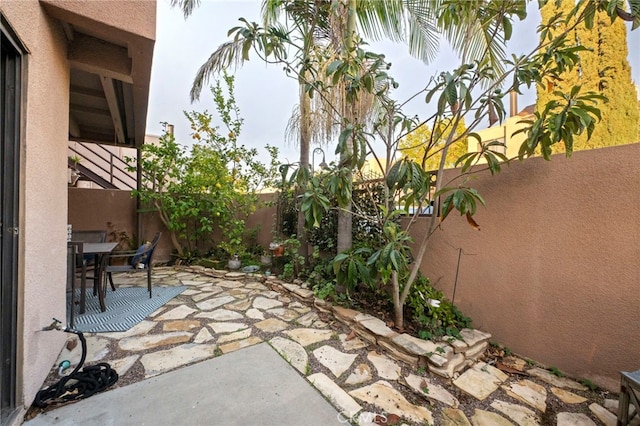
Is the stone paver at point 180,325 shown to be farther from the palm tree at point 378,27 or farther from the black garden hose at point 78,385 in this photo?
the palm tree at point 378,27

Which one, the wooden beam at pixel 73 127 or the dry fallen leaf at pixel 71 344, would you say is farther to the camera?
the wooden beam at pixel 73 127

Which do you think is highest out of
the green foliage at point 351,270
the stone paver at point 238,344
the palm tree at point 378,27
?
the palm tree at point 378,27

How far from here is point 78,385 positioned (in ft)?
6.14

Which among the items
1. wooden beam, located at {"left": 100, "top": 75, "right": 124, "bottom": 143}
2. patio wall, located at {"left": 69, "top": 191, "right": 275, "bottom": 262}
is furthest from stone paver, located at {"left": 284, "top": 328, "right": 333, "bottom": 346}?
wooden beam, located at {"left": 100, "top": 75, "right": 124, "bottom": 143}

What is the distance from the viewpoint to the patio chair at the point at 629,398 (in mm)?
1562

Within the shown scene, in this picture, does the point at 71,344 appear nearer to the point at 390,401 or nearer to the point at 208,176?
the point at 390,401

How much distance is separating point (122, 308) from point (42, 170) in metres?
2.20

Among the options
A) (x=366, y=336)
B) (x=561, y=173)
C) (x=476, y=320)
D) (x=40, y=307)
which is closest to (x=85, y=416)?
(x=40, y=307)

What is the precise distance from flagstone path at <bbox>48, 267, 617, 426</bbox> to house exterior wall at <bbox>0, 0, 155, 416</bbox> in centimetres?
53

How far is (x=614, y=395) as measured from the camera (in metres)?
2.05

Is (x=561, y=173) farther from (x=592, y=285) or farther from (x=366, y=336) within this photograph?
Result: (x=366, y=336)

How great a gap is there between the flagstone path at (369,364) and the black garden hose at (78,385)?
0.10 metres

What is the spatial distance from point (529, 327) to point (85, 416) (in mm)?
3623

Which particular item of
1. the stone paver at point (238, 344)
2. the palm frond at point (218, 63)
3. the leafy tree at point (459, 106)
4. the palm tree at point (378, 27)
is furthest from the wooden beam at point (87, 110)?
the stone paver at point (238, 344)
